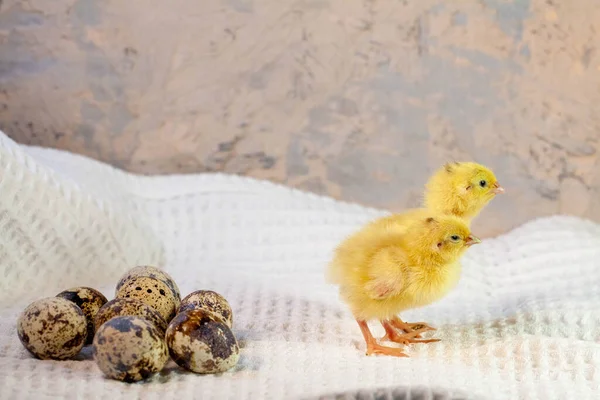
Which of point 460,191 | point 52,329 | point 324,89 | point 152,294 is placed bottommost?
point 52,329

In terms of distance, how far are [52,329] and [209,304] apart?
0.74ft

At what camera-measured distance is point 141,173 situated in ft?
6.43

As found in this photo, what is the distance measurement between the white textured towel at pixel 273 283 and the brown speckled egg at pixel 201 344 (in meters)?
0.02

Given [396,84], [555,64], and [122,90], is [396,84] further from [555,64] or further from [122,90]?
[122,90]

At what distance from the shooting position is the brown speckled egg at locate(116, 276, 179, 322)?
1.16m

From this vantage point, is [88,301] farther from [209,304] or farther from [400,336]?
[400,336]

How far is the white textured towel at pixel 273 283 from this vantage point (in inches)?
39.5

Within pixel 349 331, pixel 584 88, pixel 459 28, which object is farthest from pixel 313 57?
pixel 349 331

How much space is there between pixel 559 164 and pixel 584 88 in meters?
0.19

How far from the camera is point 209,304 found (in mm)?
1179

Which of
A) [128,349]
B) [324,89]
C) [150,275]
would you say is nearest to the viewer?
[128,349]

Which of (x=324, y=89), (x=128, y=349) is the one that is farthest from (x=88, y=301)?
(x=324, y=89)

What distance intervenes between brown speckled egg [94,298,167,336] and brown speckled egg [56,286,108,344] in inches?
1.8

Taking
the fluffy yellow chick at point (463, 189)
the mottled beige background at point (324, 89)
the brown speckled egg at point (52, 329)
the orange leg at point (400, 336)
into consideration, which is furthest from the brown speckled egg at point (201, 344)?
the mottled beige background at point (324, 89)
